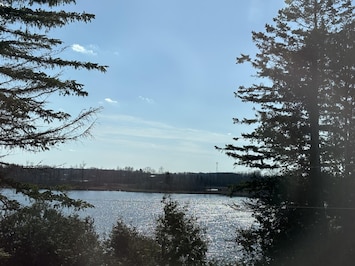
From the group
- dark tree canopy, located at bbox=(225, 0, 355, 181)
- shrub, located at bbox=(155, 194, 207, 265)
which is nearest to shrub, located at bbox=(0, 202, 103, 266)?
shrub, located at bbox=(155, 194, 207, 265)

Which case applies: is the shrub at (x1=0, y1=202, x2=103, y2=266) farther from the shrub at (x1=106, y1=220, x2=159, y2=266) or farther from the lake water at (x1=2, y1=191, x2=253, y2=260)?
the lake water at (x1=2, y1=191, x2=253, y2=260)

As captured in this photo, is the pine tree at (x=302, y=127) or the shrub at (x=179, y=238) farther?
the pine tree at (x=302, y=127)

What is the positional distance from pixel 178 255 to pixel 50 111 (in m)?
4.43

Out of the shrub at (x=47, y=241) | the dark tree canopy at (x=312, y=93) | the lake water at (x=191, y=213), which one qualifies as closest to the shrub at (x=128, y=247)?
the lake water at (x=191, y=213)

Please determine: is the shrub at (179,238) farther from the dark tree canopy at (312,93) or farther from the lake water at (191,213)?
the dark tree canopy at (312,93)

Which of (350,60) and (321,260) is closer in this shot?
(321,260)

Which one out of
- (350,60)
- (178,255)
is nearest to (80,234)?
(178,255)

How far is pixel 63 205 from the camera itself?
22.5 feet

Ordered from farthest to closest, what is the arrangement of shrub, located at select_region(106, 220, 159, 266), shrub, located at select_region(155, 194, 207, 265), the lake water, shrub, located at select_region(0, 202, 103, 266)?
the lake water < shrub, located at select_region(106, 220, 159, 266) < shrub, located at select_region(0, 202, 103, 266) < shrub, located at select_region(155, 194, 207, 265)

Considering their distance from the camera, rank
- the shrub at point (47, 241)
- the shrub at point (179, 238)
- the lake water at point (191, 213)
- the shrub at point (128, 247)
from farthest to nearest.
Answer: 1. the lake water at point (191, 213)
2. the shrub at point (128, 247)
3. the shrub at point (47, 241)
4. the shrub at point (179, 238)

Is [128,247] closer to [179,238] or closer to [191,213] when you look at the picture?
[191,213]

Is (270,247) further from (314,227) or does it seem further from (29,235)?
(29,235)

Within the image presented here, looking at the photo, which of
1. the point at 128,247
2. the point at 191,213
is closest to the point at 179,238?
the point at 191,213

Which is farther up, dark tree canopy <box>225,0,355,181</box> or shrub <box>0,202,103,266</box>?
dark tree canopy <box>225,0,355,181</box>
